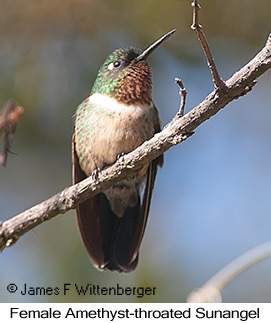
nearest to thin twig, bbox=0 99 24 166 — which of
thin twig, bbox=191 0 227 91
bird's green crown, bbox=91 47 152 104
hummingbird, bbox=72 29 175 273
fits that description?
thin twig, bbox=191 0 227 91

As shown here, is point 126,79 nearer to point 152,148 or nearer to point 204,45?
point 152,148

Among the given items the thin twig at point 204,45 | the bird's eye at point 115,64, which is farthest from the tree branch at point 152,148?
the bird's eye at point 115,64

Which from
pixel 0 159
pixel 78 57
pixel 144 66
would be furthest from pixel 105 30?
pixel 0 159

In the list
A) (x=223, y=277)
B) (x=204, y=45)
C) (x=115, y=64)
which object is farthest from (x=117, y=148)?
(x=223, y=277)

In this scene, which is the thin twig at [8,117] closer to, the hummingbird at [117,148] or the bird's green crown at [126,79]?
the hummingbird at [117,148]

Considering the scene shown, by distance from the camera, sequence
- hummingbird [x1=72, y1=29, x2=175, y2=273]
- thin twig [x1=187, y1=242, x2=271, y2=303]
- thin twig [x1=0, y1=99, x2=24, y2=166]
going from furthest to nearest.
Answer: hummingbird [x1=72, y1=29, x2=175, y2=273] → thin twig [x1=0, y1=99, x2=24, y2=166] → thin twig [x1=187, y1=242, x2=271, y2=303]

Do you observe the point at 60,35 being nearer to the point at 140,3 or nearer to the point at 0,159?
the point at 140,3

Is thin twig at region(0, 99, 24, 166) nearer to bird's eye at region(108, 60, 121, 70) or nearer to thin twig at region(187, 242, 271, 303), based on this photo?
thin twig at region(187, 242, 271, 303)
